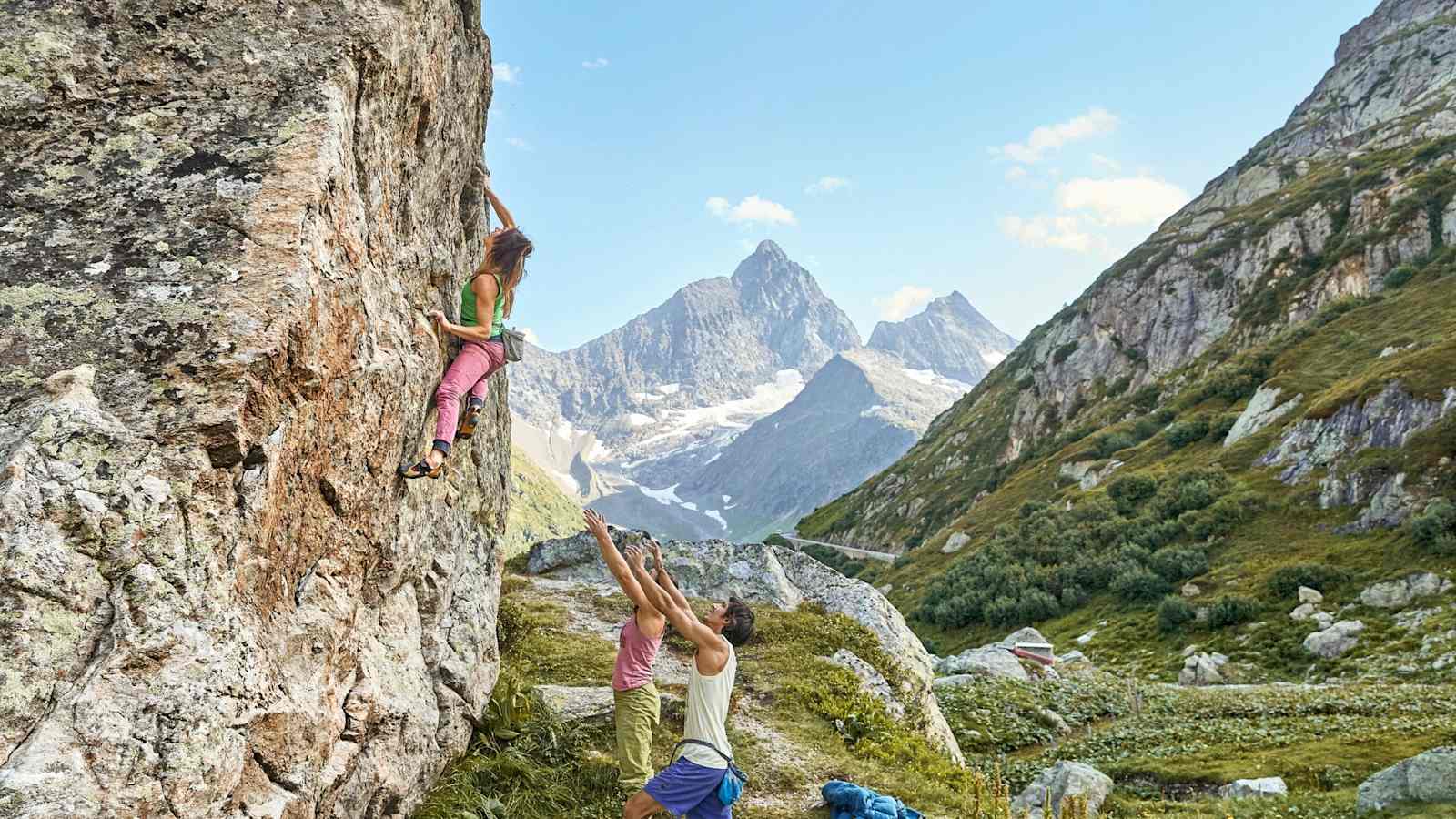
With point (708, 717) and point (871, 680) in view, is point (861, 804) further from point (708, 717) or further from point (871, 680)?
point (871, 680)

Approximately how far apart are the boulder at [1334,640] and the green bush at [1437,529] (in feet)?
20.9

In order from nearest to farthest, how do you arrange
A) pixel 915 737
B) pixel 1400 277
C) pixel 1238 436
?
pixel 915 737 → pixel 1238 436 → pixel 1400 277

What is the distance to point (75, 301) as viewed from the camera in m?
6.08

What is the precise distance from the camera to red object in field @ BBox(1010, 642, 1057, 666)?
36.8m

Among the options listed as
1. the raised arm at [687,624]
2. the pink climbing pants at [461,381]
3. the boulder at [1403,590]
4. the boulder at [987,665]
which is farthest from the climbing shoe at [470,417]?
the boulder at [1403,590]

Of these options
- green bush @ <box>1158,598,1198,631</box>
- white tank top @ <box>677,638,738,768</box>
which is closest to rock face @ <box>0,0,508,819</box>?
white tank top @ <box>677,638,738,768</box>

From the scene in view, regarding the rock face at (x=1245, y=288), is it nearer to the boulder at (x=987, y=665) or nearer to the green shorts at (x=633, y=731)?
the boulder at (x=987, y=665)

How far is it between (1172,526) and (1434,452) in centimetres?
1681

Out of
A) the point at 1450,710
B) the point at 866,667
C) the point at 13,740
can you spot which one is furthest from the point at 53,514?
the point at 1450,710

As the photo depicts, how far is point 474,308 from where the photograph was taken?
10.5m

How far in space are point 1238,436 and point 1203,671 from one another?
4218cm

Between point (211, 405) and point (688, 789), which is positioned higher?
point (211, 405)

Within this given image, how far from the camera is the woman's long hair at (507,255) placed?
414 inches

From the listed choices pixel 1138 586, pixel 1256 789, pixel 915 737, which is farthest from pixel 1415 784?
pixel 1138 586
